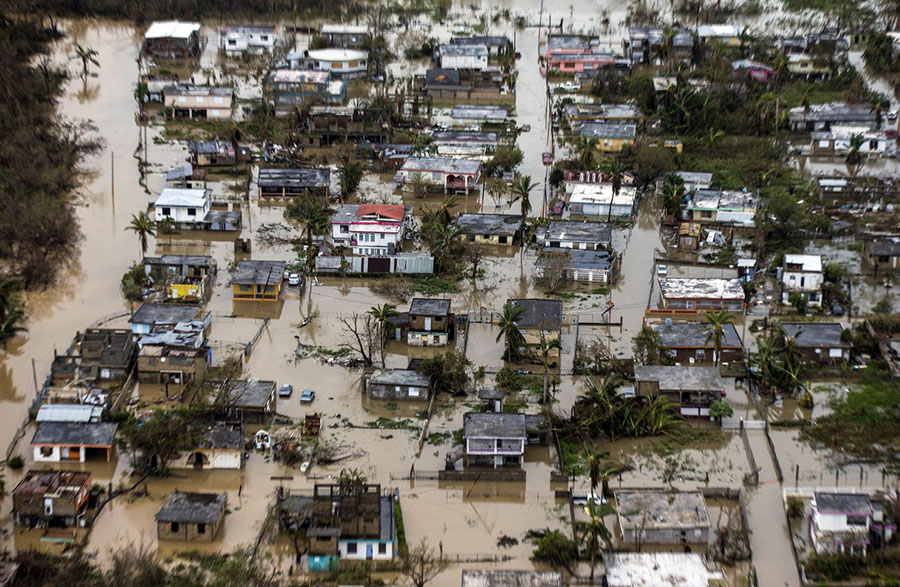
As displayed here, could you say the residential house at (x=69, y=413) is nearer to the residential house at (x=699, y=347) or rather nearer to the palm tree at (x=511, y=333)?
the palm tree at (x=511, y=333)

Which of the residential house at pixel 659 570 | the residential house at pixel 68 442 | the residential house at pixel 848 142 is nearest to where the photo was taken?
the residential house at pixel 659 570

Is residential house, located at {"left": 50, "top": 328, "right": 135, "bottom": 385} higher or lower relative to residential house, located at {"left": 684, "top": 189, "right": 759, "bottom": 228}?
lower

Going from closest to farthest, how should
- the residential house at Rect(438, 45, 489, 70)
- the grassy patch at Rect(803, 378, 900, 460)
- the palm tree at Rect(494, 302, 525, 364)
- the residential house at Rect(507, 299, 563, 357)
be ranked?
the grassy patch at Rect(803, 378, 900, 460), the palm tree at Rect(494, 302, 525, 364), the residential house at Rect(507, 299, 563, 357), the residential house at Rect(438, 45, 489, 70)

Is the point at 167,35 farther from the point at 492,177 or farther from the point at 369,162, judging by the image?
the point at 492,177

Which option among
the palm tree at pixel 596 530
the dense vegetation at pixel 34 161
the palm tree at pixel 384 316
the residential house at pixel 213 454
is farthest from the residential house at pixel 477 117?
the palm tree at pixel 596 530

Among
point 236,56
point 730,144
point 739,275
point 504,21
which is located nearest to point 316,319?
point 739,275

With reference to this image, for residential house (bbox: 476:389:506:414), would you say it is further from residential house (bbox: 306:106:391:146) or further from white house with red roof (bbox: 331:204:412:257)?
residential house (bbox: 306:106:391:146)

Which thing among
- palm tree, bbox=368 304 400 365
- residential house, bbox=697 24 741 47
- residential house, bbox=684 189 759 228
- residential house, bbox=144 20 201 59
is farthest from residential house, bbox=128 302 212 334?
residential house, bbox=697 24 741 47
